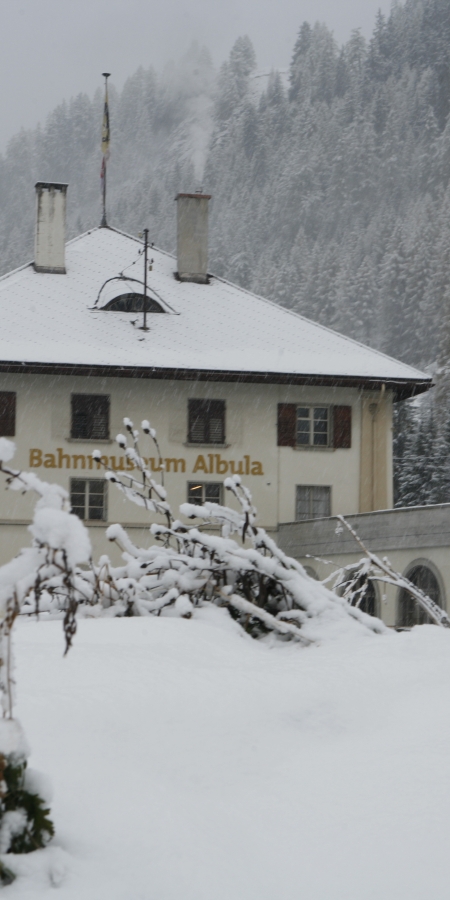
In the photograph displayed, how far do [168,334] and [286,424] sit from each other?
12.1ft

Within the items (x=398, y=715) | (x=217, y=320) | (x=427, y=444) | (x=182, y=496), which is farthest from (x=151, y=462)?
(x=427, y=444)

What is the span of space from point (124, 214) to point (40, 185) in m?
160

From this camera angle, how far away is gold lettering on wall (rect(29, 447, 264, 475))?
30109mm

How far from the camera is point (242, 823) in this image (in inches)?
197

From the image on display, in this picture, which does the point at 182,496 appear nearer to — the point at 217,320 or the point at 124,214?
the point at 217,320

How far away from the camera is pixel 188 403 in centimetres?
3109

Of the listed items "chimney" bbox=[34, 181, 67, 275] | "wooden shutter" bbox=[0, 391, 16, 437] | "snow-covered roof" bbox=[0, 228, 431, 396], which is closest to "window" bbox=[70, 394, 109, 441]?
"snow-covered roof" bbox=[0, 228, 431, 396]

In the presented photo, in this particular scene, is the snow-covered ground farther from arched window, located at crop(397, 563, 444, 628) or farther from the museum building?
the museum building

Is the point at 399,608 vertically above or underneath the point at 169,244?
underneath

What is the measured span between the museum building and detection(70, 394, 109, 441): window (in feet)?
0.08

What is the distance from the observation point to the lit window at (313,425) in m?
31.6

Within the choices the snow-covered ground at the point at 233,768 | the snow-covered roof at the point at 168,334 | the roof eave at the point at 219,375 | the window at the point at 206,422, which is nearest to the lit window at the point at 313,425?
the roof eave at the point at 219,375

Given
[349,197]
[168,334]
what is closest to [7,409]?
[168,334]

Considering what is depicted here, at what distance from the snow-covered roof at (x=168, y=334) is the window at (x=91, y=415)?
106 centimetres
